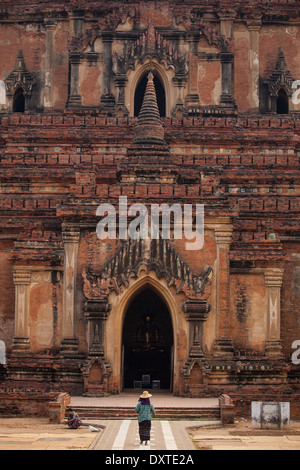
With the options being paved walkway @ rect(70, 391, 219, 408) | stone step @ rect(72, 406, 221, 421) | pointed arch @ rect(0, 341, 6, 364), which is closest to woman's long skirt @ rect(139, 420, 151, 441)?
stone step @ rect(72, 406, 221, 421)

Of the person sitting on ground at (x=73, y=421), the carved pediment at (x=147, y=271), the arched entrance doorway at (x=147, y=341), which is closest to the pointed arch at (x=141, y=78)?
the arched entrance doorway at (x=147, y=341)

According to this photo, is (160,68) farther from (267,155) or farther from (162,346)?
(162,346)

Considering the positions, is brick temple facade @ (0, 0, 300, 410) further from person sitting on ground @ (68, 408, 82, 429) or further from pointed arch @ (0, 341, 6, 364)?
person sitting on ground @ (68, 408, 82, 429)

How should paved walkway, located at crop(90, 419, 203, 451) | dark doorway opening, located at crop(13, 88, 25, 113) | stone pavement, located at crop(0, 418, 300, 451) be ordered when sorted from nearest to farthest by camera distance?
paved walkway, located at crop(90, 419, 203, 451) → stone pavement, located at crop(0, 418, 300, 451) → dark doorway opening, located at crop(13, 88, 25, 113)

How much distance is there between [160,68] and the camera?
113 feet

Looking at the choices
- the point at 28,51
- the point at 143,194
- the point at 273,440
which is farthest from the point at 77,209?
the point at 28,51

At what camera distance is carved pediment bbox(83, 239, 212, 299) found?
25.6m

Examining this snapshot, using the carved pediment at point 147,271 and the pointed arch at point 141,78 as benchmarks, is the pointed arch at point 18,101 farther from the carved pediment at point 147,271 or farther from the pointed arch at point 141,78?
the carved pediment at point 147,271

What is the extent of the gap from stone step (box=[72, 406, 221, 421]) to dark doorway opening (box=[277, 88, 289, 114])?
15.6m

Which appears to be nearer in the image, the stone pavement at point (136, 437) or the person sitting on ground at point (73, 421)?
the stone pavement at point (136, 437)

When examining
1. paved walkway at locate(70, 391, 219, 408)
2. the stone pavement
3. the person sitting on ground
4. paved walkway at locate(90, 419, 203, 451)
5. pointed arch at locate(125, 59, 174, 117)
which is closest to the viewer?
paved walkway at locate(90, 419, 203, 451)

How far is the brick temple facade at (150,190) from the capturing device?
25.7 metres

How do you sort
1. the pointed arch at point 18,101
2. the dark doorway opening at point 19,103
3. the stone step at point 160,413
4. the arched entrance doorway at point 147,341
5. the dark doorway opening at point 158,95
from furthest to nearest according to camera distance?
the dark doorway opening at point 19,103
the pointed arch at point 18,101
the dark doorway opening at point 158,95
the arched entrance doorway at point 147,341
the stone step at point 160,413

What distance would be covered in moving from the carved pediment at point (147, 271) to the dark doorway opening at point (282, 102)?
11770mm
